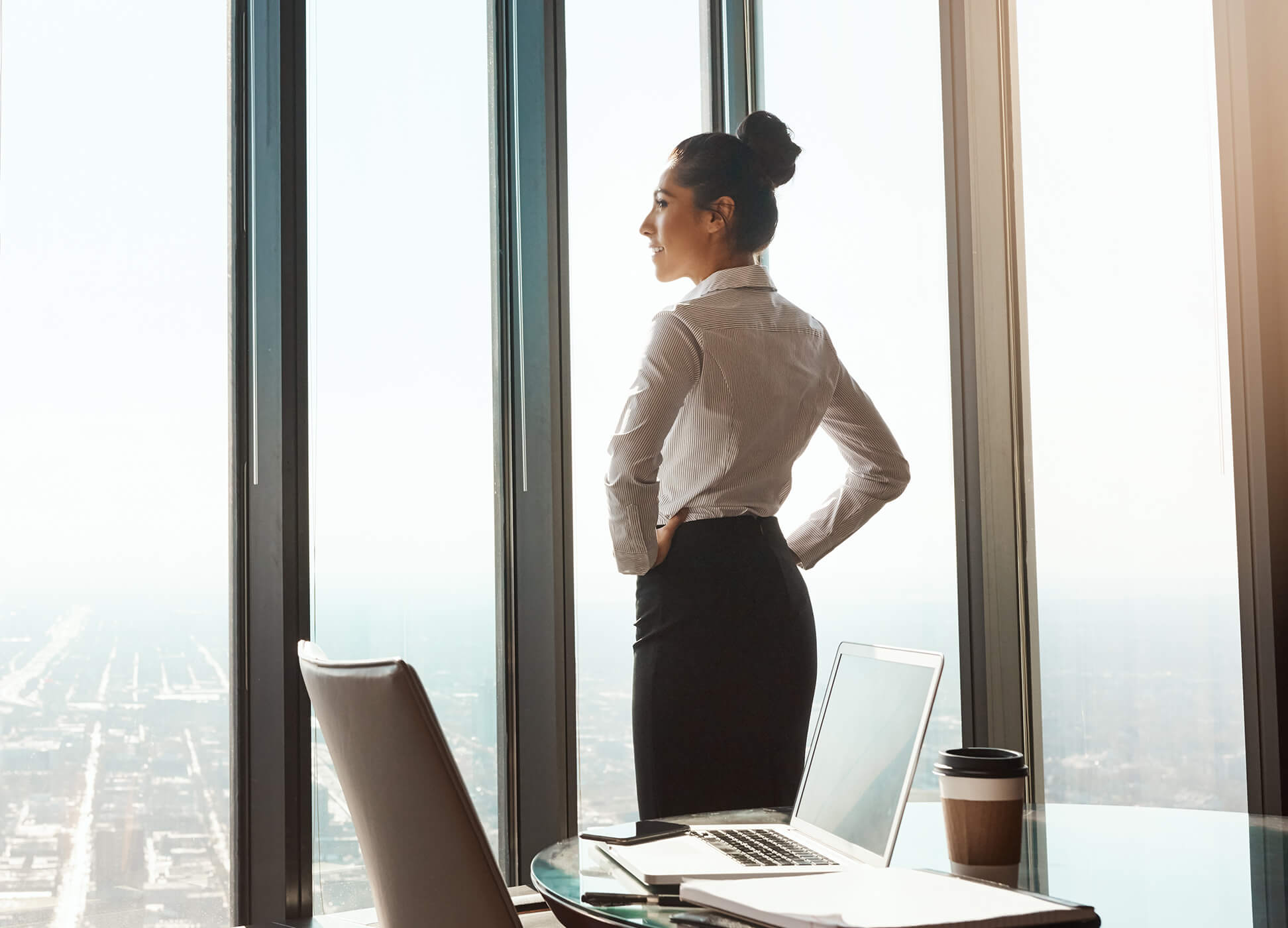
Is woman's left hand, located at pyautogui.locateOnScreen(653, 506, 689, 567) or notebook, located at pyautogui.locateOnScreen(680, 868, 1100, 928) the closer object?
notebook, located at pyautogui.locateOnScreen(680, 868, 1100, 928)

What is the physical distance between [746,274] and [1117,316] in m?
1.19

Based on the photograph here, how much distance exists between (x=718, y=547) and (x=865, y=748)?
30.1 inches

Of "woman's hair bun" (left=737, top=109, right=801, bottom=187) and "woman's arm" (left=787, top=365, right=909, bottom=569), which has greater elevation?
"woman's hair bun" (left=737, top=109, right=801, bottom=187)

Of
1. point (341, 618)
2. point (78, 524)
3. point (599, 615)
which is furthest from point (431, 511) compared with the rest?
point (78, 524)

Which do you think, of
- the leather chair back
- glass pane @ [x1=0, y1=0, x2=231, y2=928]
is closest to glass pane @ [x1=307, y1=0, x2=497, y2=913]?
glass pane @ [x1=0, y1=0, x2=231, y2=928]

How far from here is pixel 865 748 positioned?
3.78ft

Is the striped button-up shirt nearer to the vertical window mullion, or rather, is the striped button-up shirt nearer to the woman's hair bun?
the woman's hair bun

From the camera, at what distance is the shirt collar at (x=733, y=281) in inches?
78.4

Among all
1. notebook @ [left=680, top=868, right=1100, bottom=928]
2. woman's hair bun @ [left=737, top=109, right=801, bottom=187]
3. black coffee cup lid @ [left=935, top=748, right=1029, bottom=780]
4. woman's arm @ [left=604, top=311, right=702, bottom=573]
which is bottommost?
notebook @ [left=680, top=868, right=1100, bottom=928]

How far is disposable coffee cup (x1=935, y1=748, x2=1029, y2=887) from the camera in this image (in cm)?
112

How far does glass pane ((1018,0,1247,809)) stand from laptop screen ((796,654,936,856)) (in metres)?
1.58

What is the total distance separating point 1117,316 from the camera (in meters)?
2.78

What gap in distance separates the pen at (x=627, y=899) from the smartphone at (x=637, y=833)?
166 millimetres

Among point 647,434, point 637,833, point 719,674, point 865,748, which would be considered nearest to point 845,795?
point 865,748
